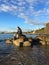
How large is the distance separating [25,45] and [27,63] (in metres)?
20.3

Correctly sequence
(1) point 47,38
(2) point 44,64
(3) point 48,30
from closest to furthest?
(2) point 44,64 < (1) point 47,38 < (3) point 48,30

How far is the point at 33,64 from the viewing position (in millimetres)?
20859

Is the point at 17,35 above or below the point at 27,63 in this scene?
above

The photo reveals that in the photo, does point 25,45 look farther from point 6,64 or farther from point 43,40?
point 6,64

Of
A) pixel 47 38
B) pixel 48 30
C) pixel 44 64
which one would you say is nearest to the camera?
pixel 44 64

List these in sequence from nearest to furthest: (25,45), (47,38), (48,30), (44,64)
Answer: (44,64), (25,45), (47,38), (48,30)

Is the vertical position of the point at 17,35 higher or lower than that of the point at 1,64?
higher

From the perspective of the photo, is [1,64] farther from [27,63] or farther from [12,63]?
[27,63]

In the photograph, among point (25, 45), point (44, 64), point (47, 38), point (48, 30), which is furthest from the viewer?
point (48, 30)

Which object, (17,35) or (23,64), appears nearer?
(23,64)

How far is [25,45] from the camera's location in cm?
4181

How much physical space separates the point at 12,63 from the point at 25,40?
70.8ft

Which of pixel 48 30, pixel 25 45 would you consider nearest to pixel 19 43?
pixel 25 45

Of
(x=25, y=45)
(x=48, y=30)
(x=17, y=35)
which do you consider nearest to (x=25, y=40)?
(x=25, y=45)
